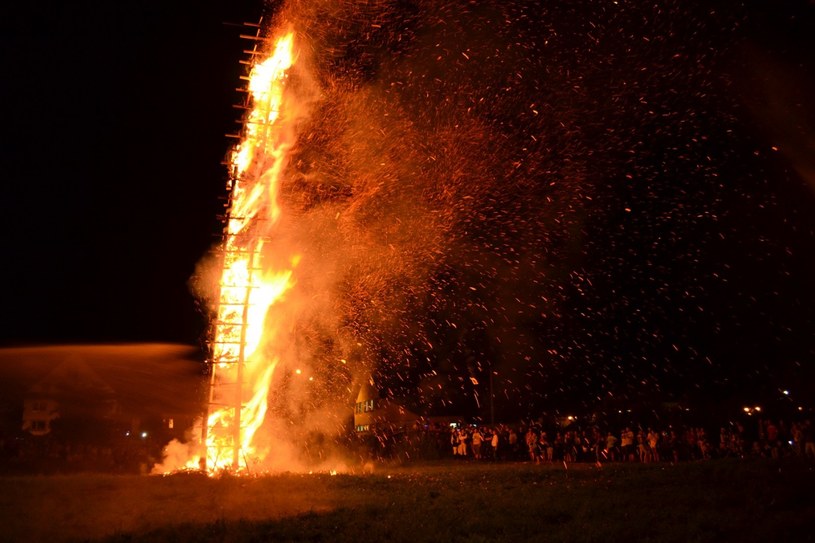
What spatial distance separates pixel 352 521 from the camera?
27.2ft

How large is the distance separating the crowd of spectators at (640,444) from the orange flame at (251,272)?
25.6 ft

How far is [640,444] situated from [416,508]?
9510 mm

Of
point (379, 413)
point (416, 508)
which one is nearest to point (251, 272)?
point (416, 508)

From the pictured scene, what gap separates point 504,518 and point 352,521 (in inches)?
78.2

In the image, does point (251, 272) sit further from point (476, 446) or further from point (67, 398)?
point (476, 446)

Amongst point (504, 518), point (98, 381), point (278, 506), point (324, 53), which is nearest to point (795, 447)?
point (504, 518)

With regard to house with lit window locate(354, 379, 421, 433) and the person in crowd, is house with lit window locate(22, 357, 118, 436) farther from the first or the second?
→ house with lit window locate(354, 379, 421, 433)

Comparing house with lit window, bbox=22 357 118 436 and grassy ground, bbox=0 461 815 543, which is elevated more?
house with lit window, bbox=22 357 118 436

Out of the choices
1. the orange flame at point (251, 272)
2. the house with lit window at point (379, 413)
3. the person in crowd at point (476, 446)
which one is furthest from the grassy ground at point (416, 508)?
the house with lit window at point (379, 413)

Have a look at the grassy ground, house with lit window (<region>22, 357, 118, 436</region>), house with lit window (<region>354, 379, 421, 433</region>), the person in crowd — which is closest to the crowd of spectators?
the person in crowd

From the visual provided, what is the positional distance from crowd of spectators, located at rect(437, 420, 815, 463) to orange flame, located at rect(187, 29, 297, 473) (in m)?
7.80

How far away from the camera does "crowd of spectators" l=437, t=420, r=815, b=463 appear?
16.0 m

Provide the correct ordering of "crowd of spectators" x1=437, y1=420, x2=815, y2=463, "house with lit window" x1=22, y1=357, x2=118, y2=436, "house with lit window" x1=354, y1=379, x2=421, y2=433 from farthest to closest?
"house with lit window" x1=354, y1=379, x2=421, y2=433
"crowd of spectators" x1=437, y1=420, x2=815, y2=463
"house with lit window" x1=22, y1=357, x2=118, y2=436

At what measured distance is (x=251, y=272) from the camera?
43.1 ft
